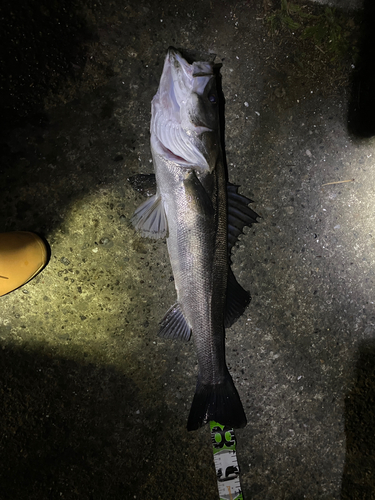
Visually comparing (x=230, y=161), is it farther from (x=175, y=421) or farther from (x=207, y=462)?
(x=207, y=462)

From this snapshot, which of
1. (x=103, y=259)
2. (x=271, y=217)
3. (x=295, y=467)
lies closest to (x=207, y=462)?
(x=295, y=467)

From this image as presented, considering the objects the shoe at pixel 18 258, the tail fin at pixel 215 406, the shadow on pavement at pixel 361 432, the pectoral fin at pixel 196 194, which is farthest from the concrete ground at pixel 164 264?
the pectoral fin at pixel 196 194

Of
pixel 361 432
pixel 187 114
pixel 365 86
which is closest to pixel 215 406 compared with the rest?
pixel 361 432

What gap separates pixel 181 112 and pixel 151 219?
82 centimetres

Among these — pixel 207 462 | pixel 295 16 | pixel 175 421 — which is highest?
pixel 295 16

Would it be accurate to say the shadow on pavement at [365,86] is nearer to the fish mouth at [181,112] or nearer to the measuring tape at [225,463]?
the fish mouth at [181,112]

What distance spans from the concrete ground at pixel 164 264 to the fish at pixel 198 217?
0.32 m

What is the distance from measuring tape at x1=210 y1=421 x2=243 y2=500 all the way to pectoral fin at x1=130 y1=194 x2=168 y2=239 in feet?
6.03

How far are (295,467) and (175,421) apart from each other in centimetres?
123

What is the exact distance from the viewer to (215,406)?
226 centimetres

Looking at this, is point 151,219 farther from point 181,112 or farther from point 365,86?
point 365,86

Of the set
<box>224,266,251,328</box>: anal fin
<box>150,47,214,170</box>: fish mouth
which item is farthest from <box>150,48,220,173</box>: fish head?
<box>224,266,251,328</box>: anal fin

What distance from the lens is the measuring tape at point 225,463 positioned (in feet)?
8.23

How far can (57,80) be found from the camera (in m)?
2.35
